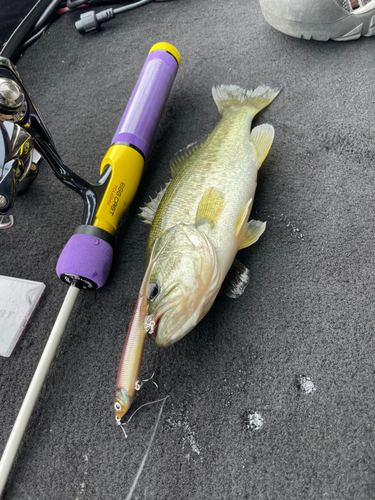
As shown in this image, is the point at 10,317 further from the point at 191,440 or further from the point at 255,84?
the point at 255,84

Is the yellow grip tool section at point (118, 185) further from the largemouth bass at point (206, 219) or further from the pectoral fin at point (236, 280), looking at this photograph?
the pectoral fin at point (236, 280)

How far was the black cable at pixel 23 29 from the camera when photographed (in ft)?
4.96

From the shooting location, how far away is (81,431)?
910mm

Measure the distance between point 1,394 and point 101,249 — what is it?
442mm

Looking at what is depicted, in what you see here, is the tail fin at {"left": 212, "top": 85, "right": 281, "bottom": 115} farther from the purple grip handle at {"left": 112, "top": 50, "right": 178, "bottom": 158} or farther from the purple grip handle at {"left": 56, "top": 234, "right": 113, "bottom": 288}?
the purple grip handle at {"left": 56, "top": 234, "right": 113, "bottom": 288}

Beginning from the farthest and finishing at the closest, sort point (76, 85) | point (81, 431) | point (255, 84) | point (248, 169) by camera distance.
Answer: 1. point (76, 85)
2. point (255, 84)
3. point (248, 169)
4. point (81, 431)

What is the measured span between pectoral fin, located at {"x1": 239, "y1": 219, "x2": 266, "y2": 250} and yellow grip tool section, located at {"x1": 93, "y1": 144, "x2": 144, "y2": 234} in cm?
34

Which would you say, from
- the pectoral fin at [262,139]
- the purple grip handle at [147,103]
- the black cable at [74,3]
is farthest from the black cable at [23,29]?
the pectoral fin at [262,139]

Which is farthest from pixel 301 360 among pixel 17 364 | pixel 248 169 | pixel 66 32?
pixel 66 32

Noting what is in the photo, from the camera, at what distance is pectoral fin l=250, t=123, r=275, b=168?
42.0 inches

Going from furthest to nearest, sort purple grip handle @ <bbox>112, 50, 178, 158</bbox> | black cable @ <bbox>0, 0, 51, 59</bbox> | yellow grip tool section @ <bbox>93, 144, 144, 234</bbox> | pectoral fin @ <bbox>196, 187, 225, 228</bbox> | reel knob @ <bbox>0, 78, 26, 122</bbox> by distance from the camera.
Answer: black cable @ <bbox>0, 0, 51, 59</bbox>, purple grip handle @ <bbox>112, 50, 178, 158</bbox>, yellow grip tool section @ <bbox>93, 144, 144, 234</bbox>, pectoral fin @ <bbox>196, 187, 225, 228</bbox>, reel knob @ <bbox>0, 78, 26, 122</bbox>

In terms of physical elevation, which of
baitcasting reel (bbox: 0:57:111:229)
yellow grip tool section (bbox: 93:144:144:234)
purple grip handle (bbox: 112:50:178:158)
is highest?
baitcasting reel (bbox: 0:57:111:229)

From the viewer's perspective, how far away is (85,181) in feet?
3.42

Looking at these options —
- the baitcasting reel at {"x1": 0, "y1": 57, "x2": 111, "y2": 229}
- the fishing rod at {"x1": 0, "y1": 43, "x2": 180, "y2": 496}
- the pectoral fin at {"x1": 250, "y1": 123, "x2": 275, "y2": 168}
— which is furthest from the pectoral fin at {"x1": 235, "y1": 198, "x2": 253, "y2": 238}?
the baitcasting reel at {"x1": 0, "y1": 57, "x2": 111, "y2": 229}
